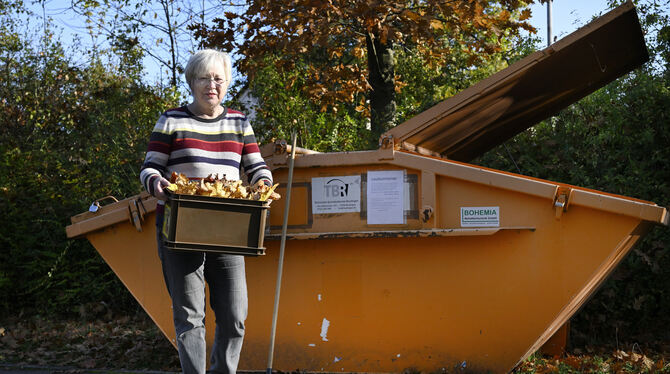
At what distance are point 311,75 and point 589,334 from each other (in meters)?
4.40

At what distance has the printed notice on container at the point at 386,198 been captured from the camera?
4230mm

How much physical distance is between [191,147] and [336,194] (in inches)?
53.9

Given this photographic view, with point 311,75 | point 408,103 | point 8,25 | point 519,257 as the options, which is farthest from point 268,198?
point 8,25

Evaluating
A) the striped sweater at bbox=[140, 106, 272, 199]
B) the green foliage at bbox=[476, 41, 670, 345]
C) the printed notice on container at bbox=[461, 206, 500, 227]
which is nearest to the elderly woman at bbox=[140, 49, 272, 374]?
the striped sweater at bbox=[140, 106, 272, 199]

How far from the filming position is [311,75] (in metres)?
8.24

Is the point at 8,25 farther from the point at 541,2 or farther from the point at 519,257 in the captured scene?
the point at 519,257

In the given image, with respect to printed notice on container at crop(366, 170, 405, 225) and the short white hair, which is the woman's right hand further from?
printed notice on container at crop(366, 170, 405, 225)

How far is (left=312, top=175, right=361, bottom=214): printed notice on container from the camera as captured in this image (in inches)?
169

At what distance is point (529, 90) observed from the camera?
5059 millimetres

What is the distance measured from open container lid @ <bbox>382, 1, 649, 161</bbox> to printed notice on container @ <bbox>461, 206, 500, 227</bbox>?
2.12 ft

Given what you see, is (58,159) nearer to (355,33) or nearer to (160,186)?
(355,33)

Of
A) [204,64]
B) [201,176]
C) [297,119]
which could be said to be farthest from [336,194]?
[297,119]

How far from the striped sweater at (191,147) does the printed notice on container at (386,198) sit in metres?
1.21

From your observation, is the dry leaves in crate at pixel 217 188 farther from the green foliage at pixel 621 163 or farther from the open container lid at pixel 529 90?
the green foliage at pixel 621 163
